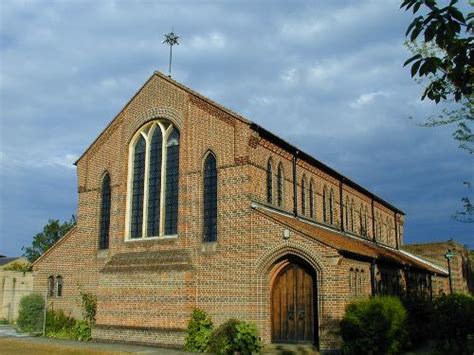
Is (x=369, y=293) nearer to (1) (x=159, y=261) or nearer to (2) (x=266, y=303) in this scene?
(2) (x=266, y=303)

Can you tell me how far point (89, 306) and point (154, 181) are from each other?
6631 mm

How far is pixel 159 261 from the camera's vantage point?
2089 centimetres

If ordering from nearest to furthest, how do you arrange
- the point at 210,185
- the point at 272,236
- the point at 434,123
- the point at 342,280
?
the point at 434,123
the point at 342,280
the point at 272,236
the point at 210,185

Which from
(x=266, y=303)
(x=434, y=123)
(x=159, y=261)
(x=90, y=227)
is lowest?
(x=266, y=303)

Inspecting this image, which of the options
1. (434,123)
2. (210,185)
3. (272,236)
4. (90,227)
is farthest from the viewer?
(90,227)

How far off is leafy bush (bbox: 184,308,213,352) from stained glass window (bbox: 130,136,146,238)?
5138 mm

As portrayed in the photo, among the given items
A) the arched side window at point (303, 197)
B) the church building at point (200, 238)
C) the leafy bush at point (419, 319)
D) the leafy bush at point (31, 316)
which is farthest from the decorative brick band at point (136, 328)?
the leafy bush at point (419, 319)

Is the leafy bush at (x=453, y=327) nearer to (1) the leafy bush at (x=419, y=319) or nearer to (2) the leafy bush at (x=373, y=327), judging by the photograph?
(2) the leafy bush at (x=373, y=327)

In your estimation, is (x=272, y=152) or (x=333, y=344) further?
(x=272, y=152)

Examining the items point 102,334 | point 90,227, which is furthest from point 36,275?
point 102,334

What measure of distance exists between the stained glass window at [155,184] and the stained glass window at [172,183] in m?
0.52

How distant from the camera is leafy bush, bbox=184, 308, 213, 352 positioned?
18.5 metres

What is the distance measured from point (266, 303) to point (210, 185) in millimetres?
5302

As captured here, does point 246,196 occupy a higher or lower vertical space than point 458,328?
higher
